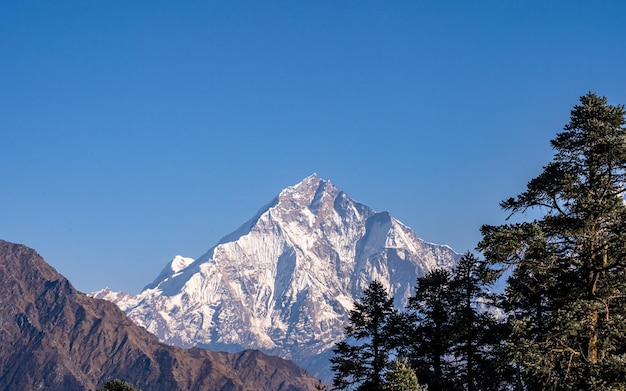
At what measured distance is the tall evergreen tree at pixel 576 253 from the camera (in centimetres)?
2581

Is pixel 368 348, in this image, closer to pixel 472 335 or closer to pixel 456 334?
pixel 456 334

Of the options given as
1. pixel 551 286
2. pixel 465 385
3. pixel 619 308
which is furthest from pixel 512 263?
pixel 465 385

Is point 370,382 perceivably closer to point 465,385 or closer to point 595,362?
point 465,385

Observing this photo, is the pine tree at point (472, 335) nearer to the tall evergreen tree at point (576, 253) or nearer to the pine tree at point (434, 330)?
the pine tree at point (434, 330)

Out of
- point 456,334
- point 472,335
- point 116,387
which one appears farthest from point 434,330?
point 116,387

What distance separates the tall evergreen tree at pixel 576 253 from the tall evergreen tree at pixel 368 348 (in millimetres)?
20671

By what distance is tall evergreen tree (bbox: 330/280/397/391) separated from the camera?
160ft

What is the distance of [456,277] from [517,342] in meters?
21.6

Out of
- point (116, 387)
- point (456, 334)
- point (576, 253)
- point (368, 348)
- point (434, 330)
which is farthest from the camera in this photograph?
point (116, 387)

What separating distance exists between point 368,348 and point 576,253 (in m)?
25.0

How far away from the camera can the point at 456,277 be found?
4875cm

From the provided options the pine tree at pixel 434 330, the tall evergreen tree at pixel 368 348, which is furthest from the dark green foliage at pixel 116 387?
the pine tree at pixel 434 330

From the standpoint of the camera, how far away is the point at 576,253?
1107 inches

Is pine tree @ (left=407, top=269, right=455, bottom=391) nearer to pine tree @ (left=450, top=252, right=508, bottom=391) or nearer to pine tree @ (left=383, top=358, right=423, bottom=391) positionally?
pine tree @ (left=450, top=252, right=508, bottom=391)
